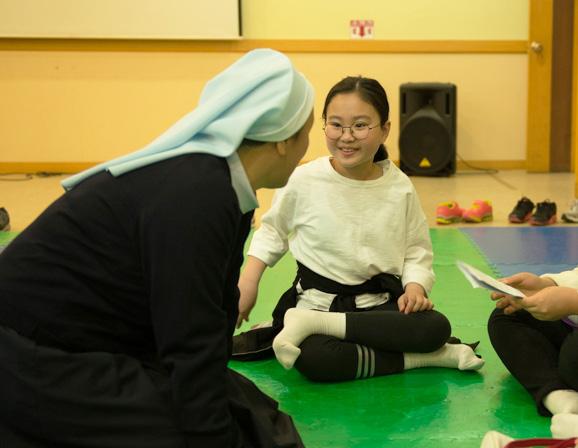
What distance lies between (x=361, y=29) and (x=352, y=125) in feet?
15.1

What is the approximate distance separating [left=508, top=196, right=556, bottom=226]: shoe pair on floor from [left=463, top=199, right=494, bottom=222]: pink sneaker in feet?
0.39

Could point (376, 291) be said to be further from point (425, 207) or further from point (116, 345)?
point (425, 207)

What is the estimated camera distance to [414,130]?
6.76 metres

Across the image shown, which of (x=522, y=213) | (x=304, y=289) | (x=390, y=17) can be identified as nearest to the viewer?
(x=304, y=289)

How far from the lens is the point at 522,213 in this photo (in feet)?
15.8

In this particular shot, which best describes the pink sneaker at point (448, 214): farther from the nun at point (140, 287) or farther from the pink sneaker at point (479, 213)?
the nun at point (140, 287)

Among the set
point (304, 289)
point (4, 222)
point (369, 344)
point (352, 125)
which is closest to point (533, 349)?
point (369, 344)

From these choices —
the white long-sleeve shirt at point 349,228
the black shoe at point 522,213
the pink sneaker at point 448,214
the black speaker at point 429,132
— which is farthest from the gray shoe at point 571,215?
the white long-sleeve shirt at point 349,228

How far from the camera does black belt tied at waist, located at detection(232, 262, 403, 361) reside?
8.52ft

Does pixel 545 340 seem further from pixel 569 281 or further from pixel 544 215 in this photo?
pixel 544 215

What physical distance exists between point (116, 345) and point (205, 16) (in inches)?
214

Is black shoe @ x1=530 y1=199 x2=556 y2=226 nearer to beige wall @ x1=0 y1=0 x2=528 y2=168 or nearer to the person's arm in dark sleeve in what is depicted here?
beige wall @ x1=0 y1=0 x2=528 y2=168

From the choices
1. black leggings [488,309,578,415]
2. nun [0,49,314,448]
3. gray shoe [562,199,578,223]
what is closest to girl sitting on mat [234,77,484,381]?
black leggings [488,309,578,415]

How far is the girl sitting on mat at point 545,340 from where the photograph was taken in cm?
209
